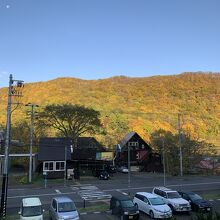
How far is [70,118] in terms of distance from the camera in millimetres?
61312

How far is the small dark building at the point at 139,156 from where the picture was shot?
60688 millimetres

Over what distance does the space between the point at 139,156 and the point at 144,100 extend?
280ft

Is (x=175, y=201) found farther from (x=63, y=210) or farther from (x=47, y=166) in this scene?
(x=47, y=166)

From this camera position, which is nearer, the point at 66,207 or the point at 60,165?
the point at 66,207

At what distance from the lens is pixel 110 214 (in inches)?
968

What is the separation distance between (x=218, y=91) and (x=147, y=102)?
38.4 m

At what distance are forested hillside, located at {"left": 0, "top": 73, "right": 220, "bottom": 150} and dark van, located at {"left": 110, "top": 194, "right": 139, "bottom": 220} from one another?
190 feet

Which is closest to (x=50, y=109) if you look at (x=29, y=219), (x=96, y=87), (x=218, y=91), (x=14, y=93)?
(x=14, y=93)

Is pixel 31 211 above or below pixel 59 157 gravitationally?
below

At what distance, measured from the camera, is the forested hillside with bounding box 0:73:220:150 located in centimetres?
10238

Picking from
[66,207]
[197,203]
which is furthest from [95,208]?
[197,203]

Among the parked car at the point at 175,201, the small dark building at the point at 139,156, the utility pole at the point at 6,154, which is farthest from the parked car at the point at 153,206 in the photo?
the small dark building at the point at 139,156

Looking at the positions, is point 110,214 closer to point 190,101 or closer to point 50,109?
point 50,109

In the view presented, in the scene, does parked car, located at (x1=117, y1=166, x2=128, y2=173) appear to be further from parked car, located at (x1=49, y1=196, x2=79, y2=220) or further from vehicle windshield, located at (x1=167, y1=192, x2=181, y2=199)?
parked car, located at (x1=49, y1=196, x2=79, y2=220)
